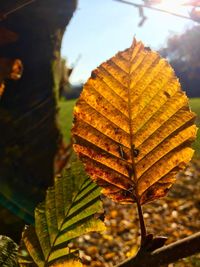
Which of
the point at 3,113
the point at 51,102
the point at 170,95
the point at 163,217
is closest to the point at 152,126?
the point at 170,95

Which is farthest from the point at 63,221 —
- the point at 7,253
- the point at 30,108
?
the point at 30,108

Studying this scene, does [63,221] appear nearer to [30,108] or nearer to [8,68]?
[8,68]

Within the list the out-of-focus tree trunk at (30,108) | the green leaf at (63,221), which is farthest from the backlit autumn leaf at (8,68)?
the out-of-focus tree trunk at (30,108)

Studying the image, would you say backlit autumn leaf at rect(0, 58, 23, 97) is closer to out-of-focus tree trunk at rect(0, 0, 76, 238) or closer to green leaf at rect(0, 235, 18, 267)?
green leaf at rect(0, 235, 18, 267)

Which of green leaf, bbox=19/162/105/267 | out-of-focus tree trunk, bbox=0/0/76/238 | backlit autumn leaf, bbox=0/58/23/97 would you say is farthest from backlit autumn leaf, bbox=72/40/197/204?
out-of-focus tree trunk, bbox=0/0/76/238

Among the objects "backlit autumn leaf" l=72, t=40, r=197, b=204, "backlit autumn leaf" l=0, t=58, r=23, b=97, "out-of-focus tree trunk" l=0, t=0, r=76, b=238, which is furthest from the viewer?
"out-of-focus tree trunk" l=0, t=0, r=76, b=238

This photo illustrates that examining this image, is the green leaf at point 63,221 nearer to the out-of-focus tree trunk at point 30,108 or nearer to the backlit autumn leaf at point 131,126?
the backlit autumn leaf at point 131,126
